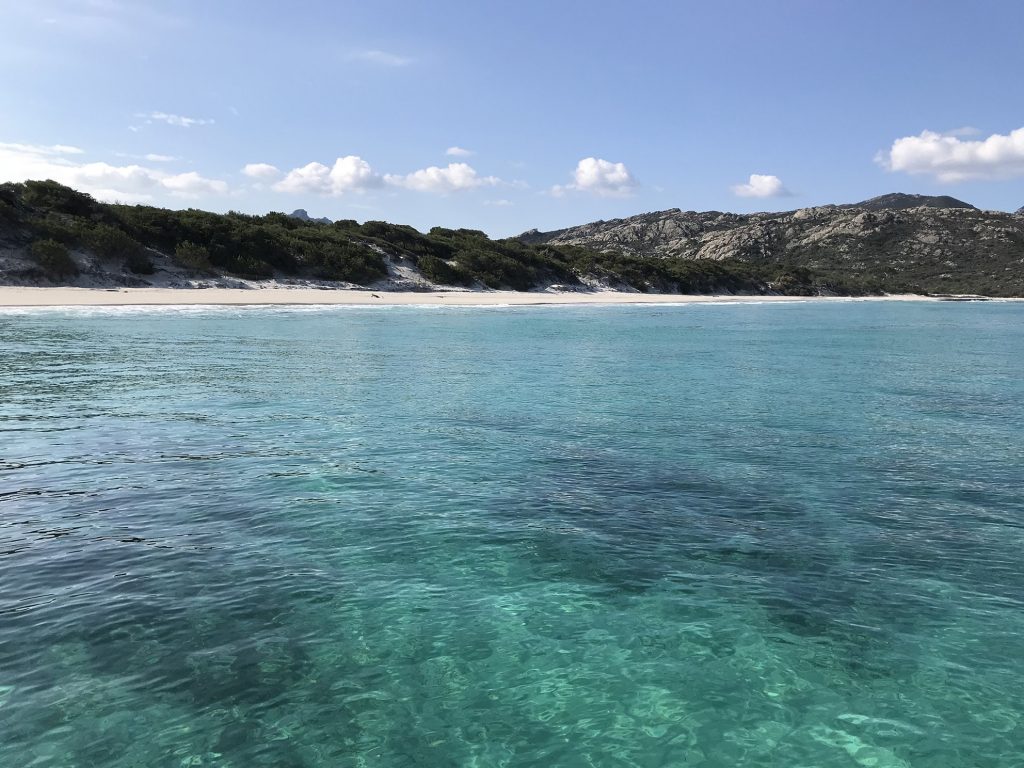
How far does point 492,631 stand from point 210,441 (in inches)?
339

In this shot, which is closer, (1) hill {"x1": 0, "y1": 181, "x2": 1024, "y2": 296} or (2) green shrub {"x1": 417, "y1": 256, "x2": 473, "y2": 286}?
(1) hill {"x1": 0, "y1": 181, "x2": 1024, "y2": 296}

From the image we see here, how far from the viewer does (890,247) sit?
170 metres

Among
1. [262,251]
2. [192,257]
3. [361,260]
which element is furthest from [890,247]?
[192,257]

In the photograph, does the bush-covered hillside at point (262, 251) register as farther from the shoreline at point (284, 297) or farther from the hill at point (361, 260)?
the shoreline at point (284, 297)

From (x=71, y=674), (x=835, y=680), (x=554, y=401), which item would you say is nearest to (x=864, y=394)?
(x=554, y=401)

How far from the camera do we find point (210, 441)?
12.7 meters

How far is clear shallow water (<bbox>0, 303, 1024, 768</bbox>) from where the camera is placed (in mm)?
4809

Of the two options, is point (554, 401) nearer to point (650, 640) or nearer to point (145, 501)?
point (145, 501)

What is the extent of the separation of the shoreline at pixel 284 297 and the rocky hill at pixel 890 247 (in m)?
67.8

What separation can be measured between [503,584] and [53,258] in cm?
5614

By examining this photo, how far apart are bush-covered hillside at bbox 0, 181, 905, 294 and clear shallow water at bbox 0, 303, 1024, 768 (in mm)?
43574

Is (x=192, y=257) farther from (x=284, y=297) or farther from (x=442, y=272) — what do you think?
(x=442, y=272)

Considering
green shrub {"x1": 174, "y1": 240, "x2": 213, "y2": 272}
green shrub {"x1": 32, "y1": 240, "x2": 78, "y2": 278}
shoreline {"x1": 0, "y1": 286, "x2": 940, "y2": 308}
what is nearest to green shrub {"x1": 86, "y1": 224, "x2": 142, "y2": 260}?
green shrub {"x1": 32, "y1": 240, "x2": 78, "y2": 278}

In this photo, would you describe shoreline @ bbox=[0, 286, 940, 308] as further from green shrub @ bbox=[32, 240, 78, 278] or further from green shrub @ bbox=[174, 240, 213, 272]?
green shrub @ bbox=[174, 240, 213, 272]
